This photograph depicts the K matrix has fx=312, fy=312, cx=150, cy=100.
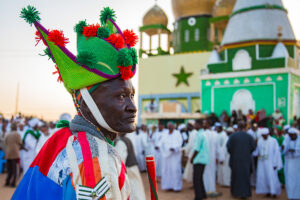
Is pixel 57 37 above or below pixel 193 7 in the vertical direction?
below

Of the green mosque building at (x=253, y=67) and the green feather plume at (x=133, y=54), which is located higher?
the green mosque building at (x=253, y=67)

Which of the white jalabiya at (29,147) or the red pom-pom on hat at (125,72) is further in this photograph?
the white jalabiya at (29,147)

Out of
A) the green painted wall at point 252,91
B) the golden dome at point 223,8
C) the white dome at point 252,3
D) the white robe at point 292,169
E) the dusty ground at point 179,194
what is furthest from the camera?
the golden dome at point 223,8

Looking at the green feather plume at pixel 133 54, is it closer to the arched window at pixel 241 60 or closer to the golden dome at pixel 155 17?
the arched window at pixel 241 60

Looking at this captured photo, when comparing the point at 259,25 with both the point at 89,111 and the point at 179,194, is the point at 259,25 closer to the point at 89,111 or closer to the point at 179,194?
the point at 179,194

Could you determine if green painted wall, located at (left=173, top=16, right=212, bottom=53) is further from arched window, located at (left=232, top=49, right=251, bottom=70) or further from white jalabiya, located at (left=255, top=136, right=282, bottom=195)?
white jalabiya, located at (left=255, top=136, right=282, bottom=195)

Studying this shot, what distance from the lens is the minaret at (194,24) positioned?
86.1ft

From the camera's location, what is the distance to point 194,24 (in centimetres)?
2650

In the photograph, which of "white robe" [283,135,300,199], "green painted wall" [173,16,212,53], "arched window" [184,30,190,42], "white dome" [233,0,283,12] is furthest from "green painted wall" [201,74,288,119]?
"arched window" [184,30,190,42]

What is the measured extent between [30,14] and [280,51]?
A: 56.1 ft

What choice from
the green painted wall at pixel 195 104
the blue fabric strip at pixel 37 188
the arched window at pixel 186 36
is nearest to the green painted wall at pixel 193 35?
the arched window at pixel 186 36

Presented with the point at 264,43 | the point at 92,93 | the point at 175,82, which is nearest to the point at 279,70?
the point at 264,43

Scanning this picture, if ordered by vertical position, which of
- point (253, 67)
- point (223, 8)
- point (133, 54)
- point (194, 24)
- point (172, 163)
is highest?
point (223, 8)

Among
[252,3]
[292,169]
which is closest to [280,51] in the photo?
[252,3]
